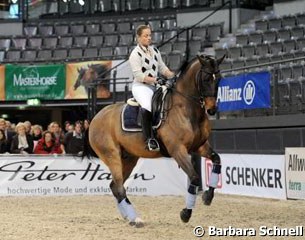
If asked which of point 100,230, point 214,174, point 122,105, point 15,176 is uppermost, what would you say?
point 122,105

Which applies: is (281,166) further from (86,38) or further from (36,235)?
(86,38)

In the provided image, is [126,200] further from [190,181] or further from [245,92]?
[245,92]

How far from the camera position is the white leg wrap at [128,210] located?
9.77 m

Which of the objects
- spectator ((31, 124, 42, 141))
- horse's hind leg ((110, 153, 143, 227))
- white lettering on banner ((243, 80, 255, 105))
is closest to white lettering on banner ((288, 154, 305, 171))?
white lettering on banner ((243, 80, 255, 105))

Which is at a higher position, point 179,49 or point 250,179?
point 179,49

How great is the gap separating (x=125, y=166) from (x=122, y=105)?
1.00 meters

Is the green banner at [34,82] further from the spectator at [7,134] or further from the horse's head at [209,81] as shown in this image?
the horse's head at [209,81]

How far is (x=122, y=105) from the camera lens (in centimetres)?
1081

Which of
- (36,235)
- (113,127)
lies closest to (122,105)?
(113,127)

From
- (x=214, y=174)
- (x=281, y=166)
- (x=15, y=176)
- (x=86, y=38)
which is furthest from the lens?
(x=86, y=38)

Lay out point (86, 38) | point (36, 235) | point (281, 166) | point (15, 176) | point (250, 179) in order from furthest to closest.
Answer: point (86, 38) → point (15, 176) → point (250, 179) → point (281, 166) → point (36, 235)

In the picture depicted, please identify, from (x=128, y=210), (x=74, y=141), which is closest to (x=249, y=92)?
(x=74, y=141)

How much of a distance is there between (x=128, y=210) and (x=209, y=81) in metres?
2.26

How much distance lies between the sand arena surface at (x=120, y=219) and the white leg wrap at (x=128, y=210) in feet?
0.49
